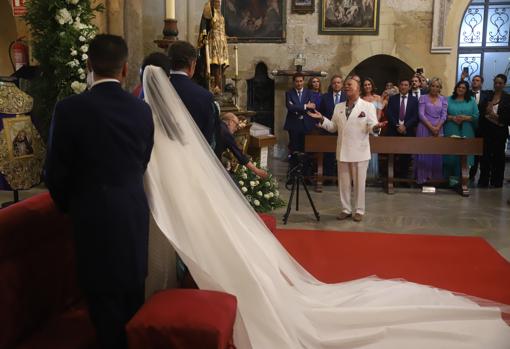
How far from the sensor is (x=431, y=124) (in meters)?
8.40

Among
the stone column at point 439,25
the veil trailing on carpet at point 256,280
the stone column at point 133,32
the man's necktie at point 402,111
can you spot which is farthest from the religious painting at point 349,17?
the veil trailing on carpet at point 256,280

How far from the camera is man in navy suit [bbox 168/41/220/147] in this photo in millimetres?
3406

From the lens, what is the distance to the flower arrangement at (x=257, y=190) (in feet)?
21.4

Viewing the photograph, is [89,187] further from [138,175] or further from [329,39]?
[329,39]

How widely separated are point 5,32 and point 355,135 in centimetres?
797

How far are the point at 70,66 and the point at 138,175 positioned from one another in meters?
5.08

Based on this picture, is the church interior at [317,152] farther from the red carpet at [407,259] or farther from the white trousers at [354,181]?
the white trousers at [354,181]

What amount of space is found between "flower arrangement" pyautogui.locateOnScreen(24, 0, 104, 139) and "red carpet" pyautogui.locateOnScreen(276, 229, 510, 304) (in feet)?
11.1

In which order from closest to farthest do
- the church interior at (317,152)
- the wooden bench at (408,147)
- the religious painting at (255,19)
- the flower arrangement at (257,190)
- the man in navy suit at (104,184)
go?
the man in navy suit at (104,184)
the church interior at (317,152)
the flower arrangement at (257,190)
the wooden bench at (408,147)
the religious painting at (255,19)

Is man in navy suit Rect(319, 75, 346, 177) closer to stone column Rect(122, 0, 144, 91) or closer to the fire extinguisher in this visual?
stone column Rect(122, 0, 144, 91)

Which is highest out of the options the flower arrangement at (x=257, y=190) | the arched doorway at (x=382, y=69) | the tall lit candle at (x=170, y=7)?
the tall lit candle at (x=170, y=7)

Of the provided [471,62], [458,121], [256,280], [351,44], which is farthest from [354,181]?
[471,62]

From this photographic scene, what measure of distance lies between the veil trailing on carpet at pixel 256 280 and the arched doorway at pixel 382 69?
978 cm

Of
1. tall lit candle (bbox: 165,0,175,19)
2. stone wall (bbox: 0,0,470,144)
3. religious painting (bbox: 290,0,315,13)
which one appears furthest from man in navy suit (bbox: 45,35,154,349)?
religious painting (bbox: 290,0,315,13)
